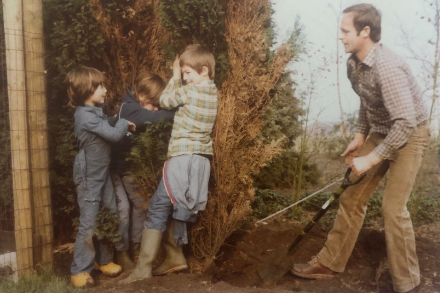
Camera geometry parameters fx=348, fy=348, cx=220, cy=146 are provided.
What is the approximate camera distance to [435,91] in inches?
151

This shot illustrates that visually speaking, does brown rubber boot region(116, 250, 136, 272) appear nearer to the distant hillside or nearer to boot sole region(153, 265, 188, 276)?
boot sole region(153, 265, 188, 276)

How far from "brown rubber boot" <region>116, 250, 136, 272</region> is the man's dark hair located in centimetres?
299

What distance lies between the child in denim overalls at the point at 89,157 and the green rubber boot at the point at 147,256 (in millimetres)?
432

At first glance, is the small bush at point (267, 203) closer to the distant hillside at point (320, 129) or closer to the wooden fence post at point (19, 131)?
the distant hillside at point (320, 129)

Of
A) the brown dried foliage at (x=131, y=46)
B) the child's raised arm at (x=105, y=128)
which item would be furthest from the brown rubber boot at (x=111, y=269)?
the brown dried foliage at (x=131, y=46)

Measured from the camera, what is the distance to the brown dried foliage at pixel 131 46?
11.4ft

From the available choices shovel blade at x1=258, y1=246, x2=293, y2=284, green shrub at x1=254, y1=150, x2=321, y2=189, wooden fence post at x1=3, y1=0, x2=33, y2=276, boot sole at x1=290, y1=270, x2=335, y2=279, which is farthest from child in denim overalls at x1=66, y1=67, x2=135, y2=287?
green shrub at x1=254, y1=150, x2=321, y2=189

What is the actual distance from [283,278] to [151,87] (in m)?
2.22

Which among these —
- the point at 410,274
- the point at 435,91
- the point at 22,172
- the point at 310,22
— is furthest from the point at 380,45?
the point at 22,172

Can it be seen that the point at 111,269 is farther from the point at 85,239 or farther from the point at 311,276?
the point at 311,276

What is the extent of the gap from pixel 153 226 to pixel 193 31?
1.77 meters

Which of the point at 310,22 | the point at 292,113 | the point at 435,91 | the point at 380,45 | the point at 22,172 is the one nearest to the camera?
the point at 380,45

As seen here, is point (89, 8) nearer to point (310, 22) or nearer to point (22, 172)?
point (22, 172)

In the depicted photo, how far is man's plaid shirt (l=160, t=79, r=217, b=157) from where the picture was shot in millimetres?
3023
